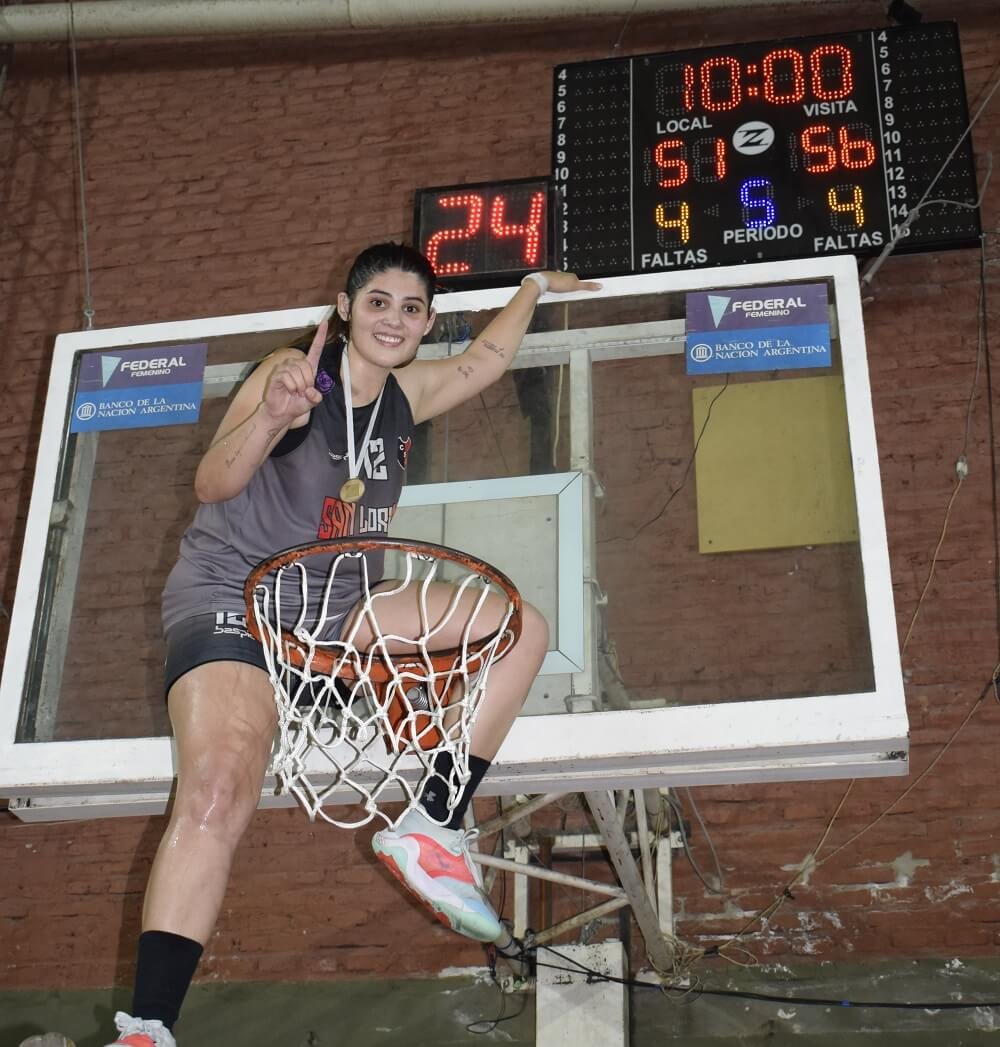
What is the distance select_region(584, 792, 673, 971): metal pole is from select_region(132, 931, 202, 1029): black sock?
4.35 ft

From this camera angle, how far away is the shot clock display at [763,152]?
400 centimetres

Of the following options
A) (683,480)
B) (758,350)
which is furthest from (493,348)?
(758,350)

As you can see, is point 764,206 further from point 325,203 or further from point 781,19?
point 325,203

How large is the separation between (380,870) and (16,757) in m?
1.90

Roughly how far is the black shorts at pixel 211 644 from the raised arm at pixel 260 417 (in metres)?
0.24

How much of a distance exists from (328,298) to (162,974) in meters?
3.81

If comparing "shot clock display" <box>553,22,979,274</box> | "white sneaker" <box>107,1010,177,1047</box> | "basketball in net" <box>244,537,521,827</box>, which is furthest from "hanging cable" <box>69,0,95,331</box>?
"white sneaker" <box>107,1010,177,1047</box>

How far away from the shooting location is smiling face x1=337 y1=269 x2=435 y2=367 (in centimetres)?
267

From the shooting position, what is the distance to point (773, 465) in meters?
3.17

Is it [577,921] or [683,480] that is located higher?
[683,480]

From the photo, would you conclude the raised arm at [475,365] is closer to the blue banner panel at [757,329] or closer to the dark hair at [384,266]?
the dark hair at [384,266]

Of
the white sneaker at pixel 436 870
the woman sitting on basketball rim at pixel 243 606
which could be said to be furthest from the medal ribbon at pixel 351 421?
the white sneaker at pixel 436 870

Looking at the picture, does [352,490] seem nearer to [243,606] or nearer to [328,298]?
[243,606]

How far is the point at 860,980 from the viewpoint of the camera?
4.14 meters
